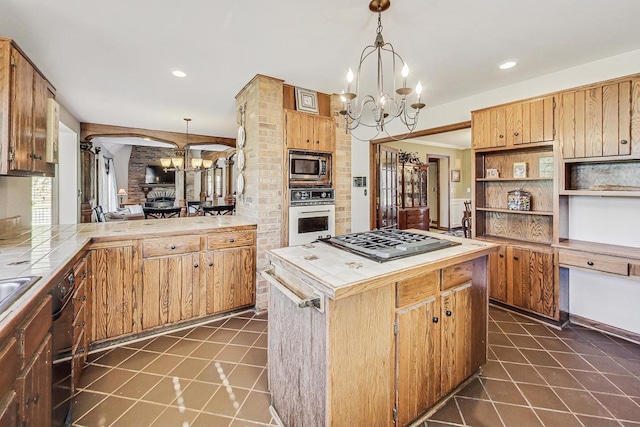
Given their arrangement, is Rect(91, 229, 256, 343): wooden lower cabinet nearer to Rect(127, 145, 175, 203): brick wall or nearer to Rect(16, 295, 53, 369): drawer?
Rect(16, 295, 53, 369): drawer

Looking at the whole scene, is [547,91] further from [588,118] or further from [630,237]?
[630,237]

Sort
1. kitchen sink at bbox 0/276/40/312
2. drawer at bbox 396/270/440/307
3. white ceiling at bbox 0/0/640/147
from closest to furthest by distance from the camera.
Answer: kitchen sink at bbox 0/276/40/312 → drawer at bbox 396/270/440/307 → white ceiling at bbox 0/0/640/147

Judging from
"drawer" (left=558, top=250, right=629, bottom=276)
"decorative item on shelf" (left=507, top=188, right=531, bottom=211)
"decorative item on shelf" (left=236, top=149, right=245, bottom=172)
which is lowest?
"drawer" (left=558, top=250, right=629, bottom=276)

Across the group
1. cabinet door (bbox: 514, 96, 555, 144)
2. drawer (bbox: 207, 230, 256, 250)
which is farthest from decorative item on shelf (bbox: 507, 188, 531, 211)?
drawer (bbox: 207, 230, 256, 250)

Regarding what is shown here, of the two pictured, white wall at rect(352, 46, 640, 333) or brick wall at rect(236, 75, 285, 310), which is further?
brick wall at rect(236, 75, 285, 310)

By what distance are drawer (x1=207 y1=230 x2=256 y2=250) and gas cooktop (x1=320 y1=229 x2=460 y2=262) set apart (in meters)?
1.33

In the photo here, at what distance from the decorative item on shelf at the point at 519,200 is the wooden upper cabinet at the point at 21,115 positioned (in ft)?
14.2

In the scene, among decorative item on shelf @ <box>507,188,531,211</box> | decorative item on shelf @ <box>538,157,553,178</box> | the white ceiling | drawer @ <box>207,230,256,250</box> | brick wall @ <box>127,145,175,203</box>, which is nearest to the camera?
the white ceiling

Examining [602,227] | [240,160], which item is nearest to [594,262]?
[602,227]

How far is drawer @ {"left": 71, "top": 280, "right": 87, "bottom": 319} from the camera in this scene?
1752mm

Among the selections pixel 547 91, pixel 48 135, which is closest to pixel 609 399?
pixel 547 91

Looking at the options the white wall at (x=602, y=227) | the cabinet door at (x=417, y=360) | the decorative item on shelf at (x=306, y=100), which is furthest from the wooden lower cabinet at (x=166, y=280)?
the white wall at (x=602, y=227)

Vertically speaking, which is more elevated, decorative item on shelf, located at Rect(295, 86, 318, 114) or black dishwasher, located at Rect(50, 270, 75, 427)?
decorative item on shelf, located at Rect(295, 86, 318, 114)

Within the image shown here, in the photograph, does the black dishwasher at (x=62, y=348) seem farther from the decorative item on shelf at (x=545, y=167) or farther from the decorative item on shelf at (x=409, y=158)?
the decorative item on shelf at (x=409, y=158)
